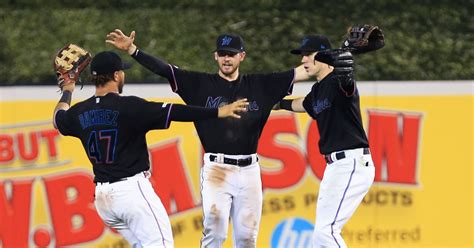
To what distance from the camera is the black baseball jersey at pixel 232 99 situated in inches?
372

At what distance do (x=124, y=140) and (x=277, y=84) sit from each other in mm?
1958

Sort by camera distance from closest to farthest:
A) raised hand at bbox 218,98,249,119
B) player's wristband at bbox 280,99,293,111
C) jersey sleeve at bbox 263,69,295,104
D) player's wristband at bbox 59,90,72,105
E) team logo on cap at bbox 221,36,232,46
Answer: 1. raised hand at bbox 218,98,249,119
2. player's wristband at bbox 59,90,72,105
3. team logo on cap at bbox 221,36,232,46
4. jersey sleeve at bbox 263,69,295,104
5. player's wristband at bbox 280,99,293,111

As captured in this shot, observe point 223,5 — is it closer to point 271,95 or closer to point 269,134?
point 269,134

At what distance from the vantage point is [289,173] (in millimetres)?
12211

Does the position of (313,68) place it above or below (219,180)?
Result: above

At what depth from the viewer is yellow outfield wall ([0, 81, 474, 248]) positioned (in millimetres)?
11898

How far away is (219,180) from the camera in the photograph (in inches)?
371

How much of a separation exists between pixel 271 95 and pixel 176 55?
13.9 ft

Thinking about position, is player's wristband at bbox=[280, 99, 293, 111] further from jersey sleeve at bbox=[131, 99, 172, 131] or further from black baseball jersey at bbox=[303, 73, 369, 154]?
jersey sleeve at bbox=[131, 99, 172, 131]

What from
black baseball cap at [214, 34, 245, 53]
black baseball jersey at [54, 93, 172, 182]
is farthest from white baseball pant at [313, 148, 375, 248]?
black baseball jersey at [54, 93, 172, 182]

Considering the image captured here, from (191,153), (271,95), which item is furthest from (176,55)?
(271,95)

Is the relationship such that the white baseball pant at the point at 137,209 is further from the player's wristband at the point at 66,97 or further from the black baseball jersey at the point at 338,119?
the black baseball jersey at the point at 338,119

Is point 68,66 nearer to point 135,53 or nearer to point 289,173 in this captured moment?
point 135,53

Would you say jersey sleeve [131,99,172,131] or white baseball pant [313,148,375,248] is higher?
jersey sleeve [131,99,172,131]
